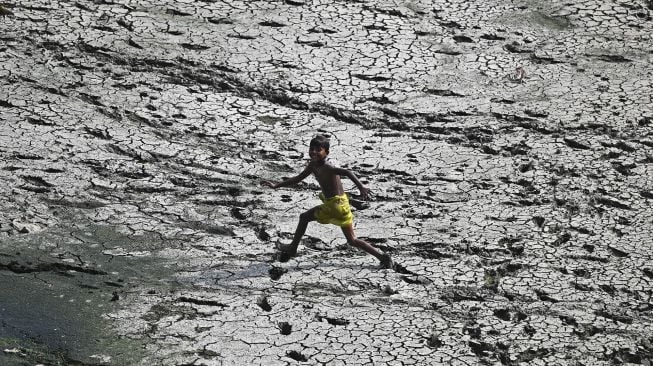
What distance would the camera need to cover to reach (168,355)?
5012 mm

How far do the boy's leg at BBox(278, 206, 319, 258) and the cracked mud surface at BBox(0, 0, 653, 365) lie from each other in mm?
116

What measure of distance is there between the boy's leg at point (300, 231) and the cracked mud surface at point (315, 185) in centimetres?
12

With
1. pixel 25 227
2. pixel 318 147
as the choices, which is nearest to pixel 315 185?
pixel 318 147

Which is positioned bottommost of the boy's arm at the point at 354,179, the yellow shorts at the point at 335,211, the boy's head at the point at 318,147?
the yellow shorts at the point at 335,211

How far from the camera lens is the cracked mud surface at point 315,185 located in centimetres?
524

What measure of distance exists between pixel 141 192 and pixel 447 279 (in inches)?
83.0

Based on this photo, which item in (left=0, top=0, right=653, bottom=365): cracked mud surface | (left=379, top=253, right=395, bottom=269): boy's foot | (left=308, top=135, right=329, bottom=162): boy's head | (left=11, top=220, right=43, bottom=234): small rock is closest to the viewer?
(left=0, top=0, right=653, bottom=365): cracked mud surface

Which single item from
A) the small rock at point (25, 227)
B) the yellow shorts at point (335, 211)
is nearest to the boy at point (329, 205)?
the yellow shorts at point (335, 211)

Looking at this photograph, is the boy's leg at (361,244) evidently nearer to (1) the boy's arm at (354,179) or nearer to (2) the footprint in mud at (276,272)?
(1) the boy's arm at (354,179)

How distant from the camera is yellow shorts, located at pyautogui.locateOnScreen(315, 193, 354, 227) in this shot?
5676mm

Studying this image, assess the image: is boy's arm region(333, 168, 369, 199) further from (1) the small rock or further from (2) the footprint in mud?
(1) the small rock

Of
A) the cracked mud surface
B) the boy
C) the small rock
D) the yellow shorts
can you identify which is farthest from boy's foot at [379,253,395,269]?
the small rock

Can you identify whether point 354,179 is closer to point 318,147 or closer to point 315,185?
point 318,147

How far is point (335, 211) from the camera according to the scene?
5676 mm
